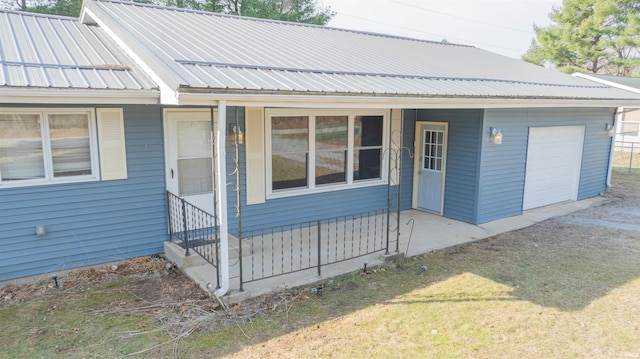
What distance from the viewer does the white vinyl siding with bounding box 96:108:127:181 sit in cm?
626

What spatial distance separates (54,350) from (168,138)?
3427 mm

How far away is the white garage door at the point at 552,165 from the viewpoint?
1001 centimetres

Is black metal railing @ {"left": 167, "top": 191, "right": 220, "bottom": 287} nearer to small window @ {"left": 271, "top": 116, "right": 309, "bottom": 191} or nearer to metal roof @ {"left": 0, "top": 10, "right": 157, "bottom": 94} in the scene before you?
small window @ {"left": 271, "top": 116, "right": 309, "bottom": 191}

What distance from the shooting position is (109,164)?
635 centimetres

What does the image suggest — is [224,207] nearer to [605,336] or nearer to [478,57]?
[605,336]

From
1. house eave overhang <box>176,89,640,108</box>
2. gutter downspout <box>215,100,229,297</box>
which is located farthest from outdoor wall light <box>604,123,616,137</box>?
gutter downspout <box>215,100,229,297</box>

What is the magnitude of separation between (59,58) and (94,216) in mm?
2317

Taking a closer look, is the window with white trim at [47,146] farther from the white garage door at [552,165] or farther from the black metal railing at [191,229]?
the white garage door at [552,165]

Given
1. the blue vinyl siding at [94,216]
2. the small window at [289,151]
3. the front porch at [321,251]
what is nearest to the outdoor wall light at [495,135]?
the front porch at [321,251]

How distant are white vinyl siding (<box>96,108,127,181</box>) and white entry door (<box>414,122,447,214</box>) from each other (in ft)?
20.3

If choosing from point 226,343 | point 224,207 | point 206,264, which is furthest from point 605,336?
point 206,264

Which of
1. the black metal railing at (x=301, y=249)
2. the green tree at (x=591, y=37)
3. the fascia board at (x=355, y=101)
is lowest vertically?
the black metal railing at (x=301, y=249)

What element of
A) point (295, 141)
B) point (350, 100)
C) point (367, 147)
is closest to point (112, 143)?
point (295, 141)

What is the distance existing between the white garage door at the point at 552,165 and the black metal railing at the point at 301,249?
419 cm
